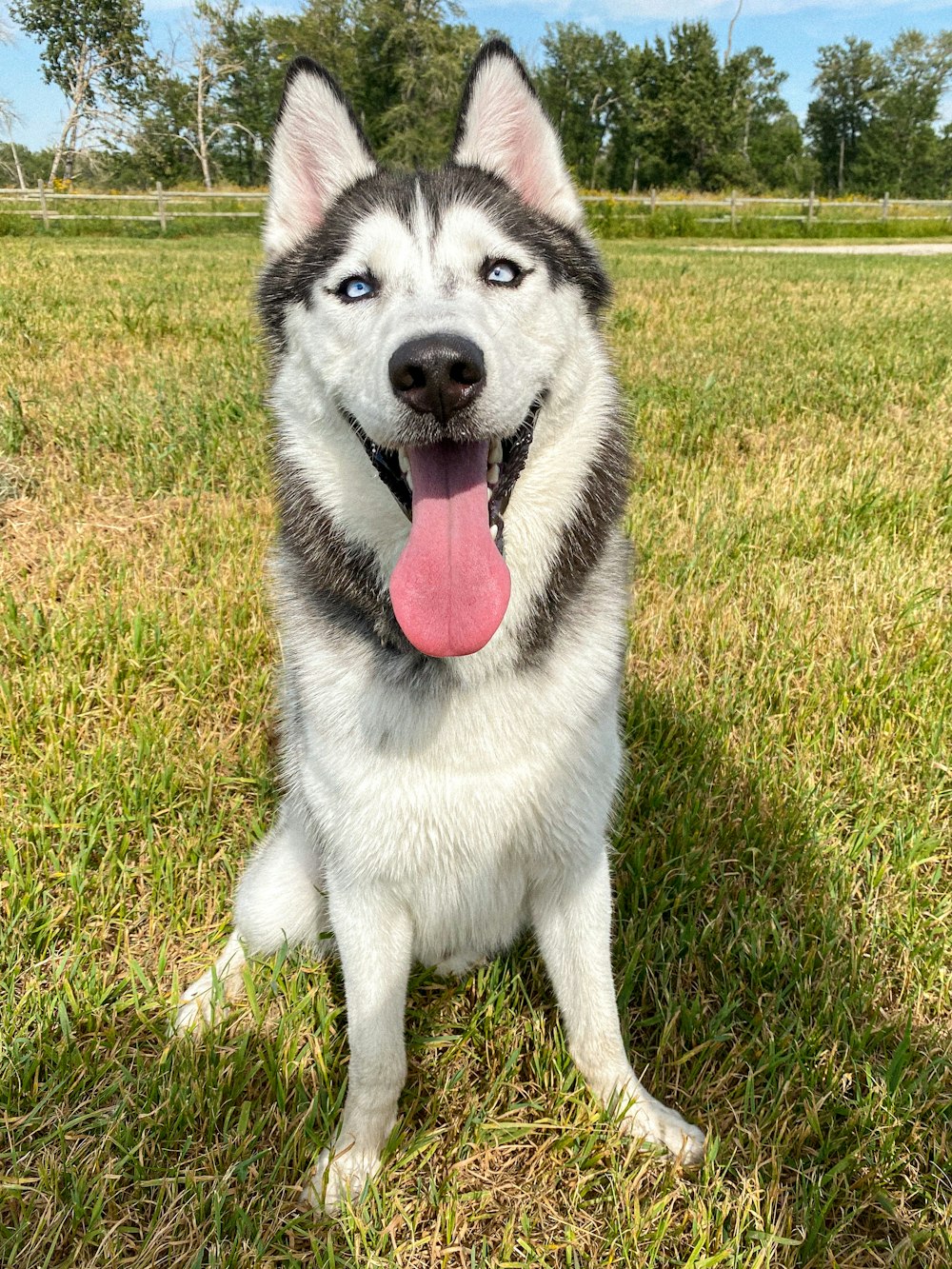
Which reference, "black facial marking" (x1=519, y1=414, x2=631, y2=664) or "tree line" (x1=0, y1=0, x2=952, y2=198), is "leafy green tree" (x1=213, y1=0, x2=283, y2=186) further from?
"black facial marking" (x1=519, y1=414, x2=631, y2=664)

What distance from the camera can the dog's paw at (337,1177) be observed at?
186 cm

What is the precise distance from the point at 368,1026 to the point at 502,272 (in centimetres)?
188

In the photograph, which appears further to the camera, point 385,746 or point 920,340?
point 920,340

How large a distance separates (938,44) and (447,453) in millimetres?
101041

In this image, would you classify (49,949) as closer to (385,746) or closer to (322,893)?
(322,893)

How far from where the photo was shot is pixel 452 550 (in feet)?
5.96

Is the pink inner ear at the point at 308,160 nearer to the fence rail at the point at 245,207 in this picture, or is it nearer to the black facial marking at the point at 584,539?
the black facial marking at the point at 584,539

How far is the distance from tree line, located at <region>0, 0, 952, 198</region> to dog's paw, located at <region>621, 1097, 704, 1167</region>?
3821 centimetres

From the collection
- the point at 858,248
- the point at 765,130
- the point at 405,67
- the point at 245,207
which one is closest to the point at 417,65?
the point at 405,67

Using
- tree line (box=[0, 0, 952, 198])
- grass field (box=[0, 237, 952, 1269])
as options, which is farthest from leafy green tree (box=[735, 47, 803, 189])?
grass field (box=[0, 237, 952, 1269])

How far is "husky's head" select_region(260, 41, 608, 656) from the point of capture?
68.4 inches

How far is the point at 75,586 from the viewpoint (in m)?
3.58

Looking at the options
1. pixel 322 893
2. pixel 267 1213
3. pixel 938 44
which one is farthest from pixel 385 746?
pixel 938 44

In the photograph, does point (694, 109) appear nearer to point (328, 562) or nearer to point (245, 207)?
point (245, 207)
